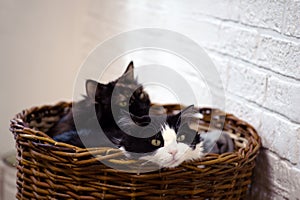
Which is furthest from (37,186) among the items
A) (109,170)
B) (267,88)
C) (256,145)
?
(267,88)

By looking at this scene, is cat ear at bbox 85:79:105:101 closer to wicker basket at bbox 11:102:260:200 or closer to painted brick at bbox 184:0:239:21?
wicker basket at bbox 11:102:260:200

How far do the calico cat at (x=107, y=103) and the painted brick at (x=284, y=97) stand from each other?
1.11ft

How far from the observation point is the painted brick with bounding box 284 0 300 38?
42.1 inches

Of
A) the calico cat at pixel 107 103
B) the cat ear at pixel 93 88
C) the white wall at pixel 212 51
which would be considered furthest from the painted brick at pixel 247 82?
the cat ear at pixel 93 88

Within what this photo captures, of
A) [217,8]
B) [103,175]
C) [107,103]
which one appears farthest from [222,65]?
[103,175]

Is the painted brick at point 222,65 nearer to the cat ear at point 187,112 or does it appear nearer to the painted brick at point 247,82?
the painted brick at point 247,82

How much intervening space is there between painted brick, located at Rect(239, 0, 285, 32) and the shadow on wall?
1.16ft

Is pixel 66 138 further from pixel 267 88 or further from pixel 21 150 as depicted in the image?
pixel 267 88

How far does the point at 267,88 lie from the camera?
3.90 feet

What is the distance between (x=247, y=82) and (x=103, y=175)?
56cm

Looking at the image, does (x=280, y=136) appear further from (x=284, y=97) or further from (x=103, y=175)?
(x=103, y=175)

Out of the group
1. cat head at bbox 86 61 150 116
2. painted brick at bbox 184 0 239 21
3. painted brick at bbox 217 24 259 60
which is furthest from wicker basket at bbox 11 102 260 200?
painted brick at bbox 184 0 239 21

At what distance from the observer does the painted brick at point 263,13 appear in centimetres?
113

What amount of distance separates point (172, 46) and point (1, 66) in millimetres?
766
